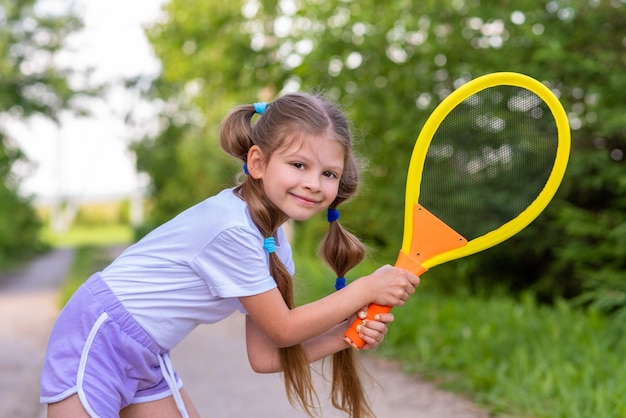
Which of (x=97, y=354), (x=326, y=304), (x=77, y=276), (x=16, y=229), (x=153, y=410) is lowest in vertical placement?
(x=153, y=410)

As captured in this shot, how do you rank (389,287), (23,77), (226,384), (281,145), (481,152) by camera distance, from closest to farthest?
1. (389,287)
2. (281,145)
3. (481,152)
4. (226,384)
5. (23,77)

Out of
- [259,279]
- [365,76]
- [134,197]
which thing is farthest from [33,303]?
[134,197]

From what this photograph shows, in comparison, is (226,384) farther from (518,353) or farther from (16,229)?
(16,229)

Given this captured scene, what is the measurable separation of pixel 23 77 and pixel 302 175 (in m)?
12.8

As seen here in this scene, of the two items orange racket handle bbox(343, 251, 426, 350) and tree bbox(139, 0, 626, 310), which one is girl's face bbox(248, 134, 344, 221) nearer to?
orange racket handle bbox(343, 251, 426, 350)

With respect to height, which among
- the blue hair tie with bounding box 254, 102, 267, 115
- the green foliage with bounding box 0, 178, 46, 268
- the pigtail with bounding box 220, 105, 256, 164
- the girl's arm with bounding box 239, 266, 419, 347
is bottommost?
the girl's arm with bounding box 239, 266, 419, 347

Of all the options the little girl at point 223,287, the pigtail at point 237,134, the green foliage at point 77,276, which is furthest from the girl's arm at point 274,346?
the green foliage at point 77,276

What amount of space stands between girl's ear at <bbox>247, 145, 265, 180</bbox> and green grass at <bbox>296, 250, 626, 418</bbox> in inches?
83.9

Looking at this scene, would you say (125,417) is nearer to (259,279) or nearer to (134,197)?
(259,279)

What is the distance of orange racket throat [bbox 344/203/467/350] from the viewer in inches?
88.9

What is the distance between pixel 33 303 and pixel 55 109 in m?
5.67

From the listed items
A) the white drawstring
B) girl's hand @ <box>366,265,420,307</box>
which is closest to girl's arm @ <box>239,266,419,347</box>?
girl's hand @ <box>366,265,420,307</box>

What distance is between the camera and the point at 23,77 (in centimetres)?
1384

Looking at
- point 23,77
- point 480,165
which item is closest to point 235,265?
point 480,165
